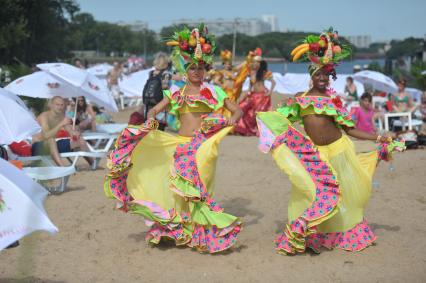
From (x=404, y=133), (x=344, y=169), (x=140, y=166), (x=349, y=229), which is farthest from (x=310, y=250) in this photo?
(x=404, y=133)

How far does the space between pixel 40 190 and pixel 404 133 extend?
9.42 m

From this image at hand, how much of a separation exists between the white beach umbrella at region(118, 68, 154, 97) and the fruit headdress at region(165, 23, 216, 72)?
627 inches

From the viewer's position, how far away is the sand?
505 cm

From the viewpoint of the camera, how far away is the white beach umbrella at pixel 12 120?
5457 millimetres

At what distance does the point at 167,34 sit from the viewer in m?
6.51

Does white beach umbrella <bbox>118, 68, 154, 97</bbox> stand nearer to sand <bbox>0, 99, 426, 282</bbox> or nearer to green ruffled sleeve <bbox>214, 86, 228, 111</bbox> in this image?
sand <bbox>0, 99, 426, 282</bbox>

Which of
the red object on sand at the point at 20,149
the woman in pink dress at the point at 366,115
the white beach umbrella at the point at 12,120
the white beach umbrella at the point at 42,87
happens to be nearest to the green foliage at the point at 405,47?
the woman in pink dress at the point at 366,115

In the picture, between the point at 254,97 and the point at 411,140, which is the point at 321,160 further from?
the point at 254,97

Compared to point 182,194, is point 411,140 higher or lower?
lower

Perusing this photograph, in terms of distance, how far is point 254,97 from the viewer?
13914mm

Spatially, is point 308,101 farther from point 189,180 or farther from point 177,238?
A: point 177,238

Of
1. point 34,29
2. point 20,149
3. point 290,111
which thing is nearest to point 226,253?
point 290,111

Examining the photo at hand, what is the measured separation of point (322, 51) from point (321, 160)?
1.04m

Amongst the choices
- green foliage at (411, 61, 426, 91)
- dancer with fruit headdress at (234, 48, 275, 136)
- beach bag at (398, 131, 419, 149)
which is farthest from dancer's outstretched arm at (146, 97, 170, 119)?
green foliage at (411, 61, 426, 91)
